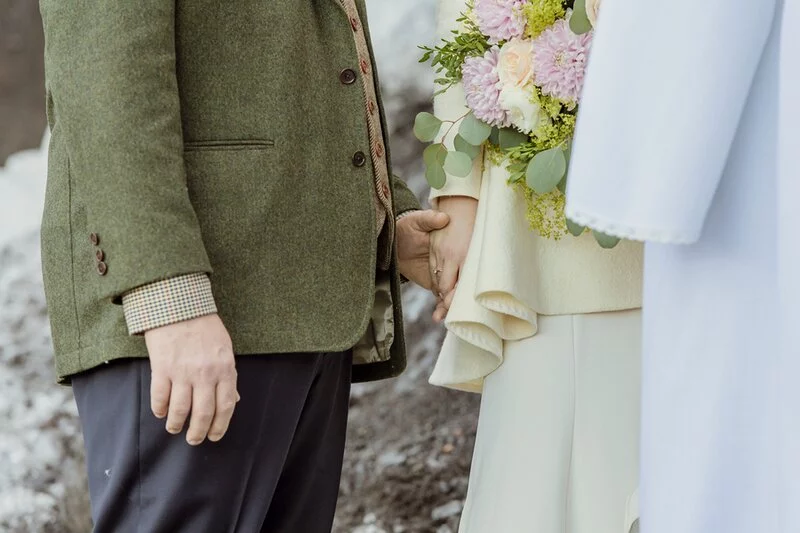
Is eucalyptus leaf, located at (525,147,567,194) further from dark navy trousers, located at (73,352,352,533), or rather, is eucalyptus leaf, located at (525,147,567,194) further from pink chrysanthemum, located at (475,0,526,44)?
dark navy trousers, located at (73,352,352,533)

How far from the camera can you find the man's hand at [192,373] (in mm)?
1232

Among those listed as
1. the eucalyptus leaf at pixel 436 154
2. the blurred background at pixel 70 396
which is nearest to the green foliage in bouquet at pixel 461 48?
the eucalyptus leaf at pixel 436 154

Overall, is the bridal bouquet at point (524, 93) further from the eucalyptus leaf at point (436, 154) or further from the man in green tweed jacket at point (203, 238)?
the man in green tweed jacket at point (203, 238)

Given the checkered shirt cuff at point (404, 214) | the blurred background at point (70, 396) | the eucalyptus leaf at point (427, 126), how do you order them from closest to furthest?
the eucalyptus leaf at point (427, 126) → the checkered shirt cuff at point (404, 214) → the blurred background at point (70, 396)

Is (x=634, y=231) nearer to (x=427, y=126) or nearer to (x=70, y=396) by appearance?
(x=427, y=126)

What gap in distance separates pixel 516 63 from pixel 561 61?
0.07 meters

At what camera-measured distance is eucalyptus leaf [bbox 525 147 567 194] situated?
150 centimetres

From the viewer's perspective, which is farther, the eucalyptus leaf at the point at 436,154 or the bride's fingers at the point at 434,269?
the bride's fingers at the point at 434,269

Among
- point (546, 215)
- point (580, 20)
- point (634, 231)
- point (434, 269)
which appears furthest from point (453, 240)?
point (634, 231)

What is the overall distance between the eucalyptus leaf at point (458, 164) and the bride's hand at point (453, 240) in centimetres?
8

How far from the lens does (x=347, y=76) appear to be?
148cm

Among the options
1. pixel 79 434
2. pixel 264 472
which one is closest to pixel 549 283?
pixel 264 472

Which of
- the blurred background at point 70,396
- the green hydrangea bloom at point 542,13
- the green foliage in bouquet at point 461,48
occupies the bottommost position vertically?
the blurred background at point 70,396

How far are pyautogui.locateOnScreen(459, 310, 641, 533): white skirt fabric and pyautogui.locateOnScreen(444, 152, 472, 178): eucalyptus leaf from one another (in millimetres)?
256
